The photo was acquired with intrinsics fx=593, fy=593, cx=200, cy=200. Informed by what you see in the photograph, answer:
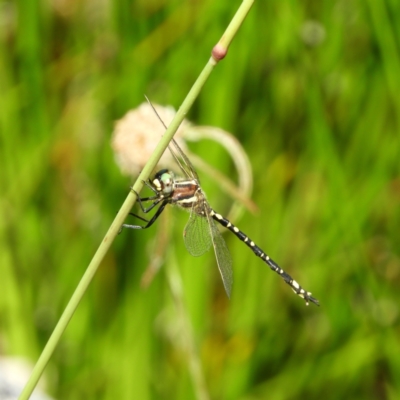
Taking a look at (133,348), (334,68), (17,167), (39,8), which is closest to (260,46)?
(334,68)

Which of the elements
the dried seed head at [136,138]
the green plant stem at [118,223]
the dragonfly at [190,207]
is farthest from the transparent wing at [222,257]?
the green plant stem at [118,223]

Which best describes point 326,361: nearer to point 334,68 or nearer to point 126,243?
point 126,243

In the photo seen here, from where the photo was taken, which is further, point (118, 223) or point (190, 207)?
point (190, 207)

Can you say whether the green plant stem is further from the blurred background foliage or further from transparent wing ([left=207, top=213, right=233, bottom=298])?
the blurred background foliage

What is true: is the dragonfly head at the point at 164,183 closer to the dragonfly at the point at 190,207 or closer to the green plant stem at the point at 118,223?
the dragonfly at the point at 190,207

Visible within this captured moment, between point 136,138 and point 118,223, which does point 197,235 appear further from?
point 118,223

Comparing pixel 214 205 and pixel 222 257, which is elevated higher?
pixel 214 205

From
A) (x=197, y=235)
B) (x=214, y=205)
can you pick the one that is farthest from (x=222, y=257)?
(x=214, y=205)
